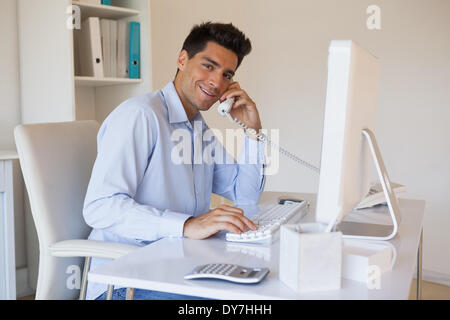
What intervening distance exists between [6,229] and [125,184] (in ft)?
3.88

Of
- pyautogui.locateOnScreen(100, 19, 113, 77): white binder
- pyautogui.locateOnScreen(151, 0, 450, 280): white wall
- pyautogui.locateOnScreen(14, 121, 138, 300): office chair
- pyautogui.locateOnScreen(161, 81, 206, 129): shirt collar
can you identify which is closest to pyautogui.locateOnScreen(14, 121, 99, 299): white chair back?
pyautogui.locateOnScreen(14, 121, 138, 300): office chair

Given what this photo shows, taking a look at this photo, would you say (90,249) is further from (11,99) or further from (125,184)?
(11,99)

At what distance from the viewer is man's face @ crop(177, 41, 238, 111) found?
66.4 inches

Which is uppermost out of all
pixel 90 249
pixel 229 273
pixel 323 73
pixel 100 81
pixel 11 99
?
pixel 323 73

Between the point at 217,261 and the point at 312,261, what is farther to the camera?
the point at 217,261

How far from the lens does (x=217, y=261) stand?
3.30 ft

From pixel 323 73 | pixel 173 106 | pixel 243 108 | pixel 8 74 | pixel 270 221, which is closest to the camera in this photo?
pixel 270 221

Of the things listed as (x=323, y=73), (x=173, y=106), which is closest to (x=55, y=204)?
(x=173, y=106)

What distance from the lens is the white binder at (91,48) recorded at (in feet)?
7.95

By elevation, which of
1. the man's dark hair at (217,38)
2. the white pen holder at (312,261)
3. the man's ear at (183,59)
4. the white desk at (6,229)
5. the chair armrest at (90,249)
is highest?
the man's dark hair at (217,38)

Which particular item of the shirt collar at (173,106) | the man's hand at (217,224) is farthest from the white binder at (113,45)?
the man's hand at (217,224)

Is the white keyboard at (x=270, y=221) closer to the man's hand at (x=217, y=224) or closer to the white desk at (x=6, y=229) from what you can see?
the man's hand at (x=217, y=224)

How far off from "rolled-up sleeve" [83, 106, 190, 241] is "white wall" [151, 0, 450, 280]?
1.90m

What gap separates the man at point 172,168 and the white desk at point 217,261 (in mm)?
90
